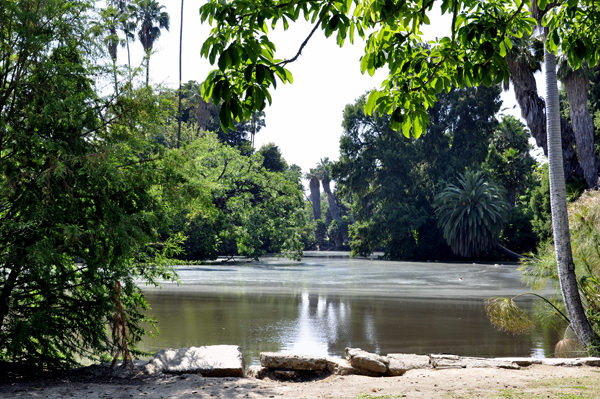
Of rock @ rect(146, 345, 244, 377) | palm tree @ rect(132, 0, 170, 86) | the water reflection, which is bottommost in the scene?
the water reflection

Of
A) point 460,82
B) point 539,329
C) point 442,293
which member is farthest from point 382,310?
point 460,82

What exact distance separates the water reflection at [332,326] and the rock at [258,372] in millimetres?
1265

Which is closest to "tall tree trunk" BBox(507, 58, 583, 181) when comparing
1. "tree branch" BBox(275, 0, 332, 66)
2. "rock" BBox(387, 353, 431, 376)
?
"rock" BBox(387, 353, 431, 376)

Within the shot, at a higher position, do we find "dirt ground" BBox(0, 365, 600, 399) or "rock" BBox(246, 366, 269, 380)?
"dirt ground" BBox(0, 365, 600, 399)

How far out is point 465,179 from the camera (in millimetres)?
41906

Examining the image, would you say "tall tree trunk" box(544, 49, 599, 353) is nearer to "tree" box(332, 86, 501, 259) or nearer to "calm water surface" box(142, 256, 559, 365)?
"calm water surface" box(142, 256, 559, 365)

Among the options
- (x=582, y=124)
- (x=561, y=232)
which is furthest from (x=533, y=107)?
(x=561, y=232)

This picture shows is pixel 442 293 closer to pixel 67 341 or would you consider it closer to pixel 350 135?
pixel 67 341

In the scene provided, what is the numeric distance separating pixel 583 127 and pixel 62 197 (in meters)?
25.6

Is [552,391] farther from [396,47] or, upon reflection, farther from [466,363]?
[396,47]

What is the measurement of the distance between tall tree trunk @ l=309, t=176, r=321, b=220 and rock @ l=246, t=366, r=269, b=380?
277 feet

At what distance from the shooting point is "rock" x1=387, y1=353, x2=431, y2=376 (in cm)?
700

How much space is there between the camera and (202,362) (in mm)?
6883

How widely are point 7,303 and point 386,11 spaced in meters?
6.11
